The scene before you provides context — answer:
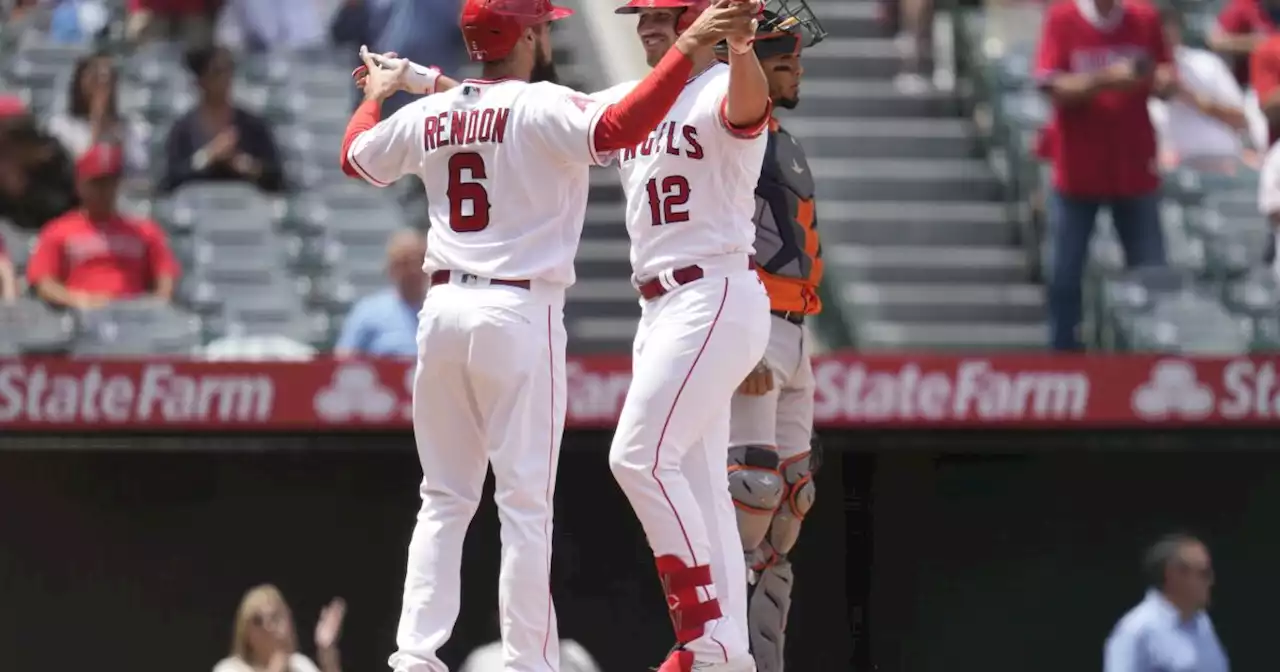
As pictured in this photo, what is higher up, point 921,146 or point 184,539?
point 921,146

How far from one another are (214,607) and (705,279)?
306 cm

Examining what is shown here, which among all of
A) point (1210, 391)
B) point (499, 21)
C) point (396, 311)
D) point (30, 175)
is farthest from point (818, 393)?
point (30, 175)

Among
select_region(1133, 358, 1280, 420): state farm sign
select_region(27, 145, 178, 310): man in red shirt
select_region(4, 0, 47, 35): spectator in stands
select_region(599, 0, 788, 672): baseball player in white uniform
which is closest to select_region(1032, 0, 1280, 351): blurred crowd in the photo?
select_region(1133, 358, 1280, 420): state farm sign

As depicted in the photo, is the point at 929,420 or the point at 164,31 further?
the point at 164,31

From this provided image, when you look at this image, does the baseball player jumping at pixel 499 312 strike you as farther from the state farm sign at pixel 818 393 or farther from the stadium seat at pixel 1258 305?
the stadium seat at pixel 1258 305

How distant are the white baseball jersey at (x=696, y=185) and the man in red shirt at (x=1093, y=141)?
14.0 feet

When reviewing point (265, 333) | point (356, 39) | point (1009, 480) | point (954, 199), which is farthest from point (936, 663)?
point (356, 39)

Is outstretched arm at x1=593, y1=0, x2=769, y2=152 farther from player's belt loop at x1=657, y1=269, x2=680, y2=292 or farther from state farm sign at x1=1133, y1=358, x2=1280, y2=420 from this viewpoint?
state farm sign at x1=1133, y1=358, x2=1280, y2=420

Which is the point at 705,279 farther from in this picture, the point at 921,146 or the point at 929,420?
the point at 921,146

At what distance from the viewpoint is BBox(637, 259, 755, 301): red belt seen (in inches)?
226

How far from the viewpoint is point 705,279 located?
5.72 metres

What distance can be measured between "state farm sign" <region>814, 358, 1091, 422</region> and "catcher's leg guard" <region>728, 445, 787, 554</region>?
4.71 ft

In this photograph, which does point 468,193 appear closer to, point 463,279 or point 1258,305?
point 463,279

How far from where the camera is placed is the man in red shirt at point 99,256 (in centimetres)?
927
